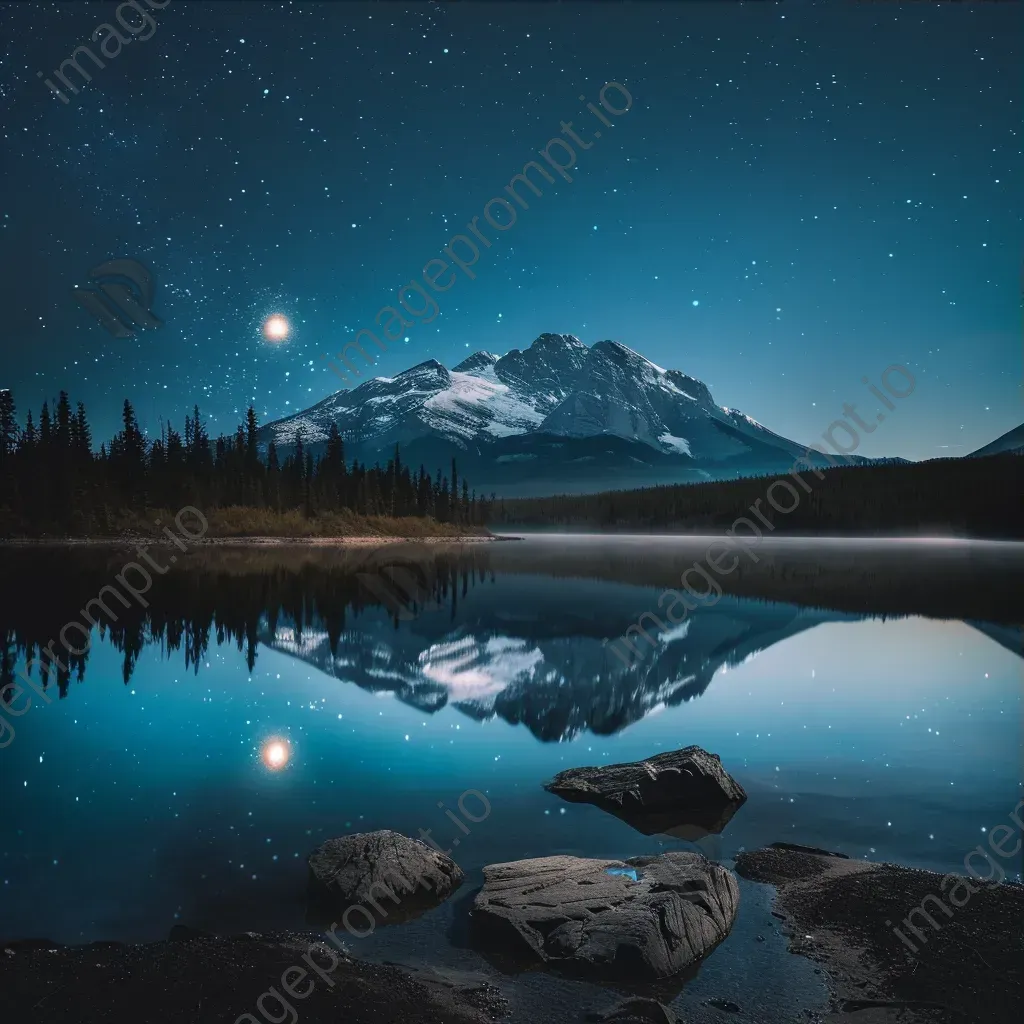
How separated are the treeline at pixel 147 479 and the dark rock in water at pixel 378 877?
113735 millimetres

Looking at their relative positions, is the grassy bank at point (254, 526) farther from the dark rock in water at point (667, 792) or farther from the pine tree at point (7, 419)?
the dark rock in water at point (667, 792)

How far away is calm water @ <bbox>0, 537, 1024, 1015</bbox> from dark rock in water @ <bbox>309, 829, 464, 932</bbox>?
0.33 m

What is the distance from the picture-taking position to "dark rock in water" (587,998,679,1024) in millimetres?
6438

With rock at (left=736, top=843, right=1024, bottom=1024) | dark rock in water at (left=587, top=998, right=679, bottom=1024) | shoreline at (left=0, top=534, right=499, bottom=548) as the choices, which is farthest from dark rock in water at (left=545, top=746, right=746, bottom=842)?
shoreline at (left=0, top=534, right=499, bottom=548)

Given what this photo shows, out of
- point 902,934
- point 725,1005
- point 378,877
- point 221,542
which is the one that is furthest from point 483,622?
point 221,542

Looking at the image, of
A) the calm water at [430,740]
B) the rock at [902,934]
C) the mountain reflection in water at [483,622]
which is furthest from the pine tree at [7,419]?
the rock at [902,934]

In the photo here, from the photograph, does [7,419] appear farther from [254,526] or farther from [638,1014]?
[638,1014]

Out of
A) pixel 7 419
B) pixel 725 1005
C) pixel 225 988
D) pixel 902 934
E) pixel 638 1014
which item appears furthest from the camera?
pixel 7 419

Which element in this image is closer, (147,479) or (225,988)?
(225,988)

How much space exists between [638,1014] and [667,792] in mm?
5926

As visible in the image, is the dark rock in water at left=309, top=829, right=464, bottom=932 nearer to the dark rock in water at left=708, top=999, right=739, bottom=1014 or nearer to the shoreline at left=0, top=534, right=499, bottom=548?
the dark rock in water at left=708, top=999, right=739, bottom=1014

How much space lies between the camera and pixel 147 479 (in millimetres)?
120188

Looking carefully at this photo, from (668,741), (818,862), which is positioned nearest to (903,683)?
(668,741)

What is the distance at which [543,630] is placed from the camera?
3722 cm
